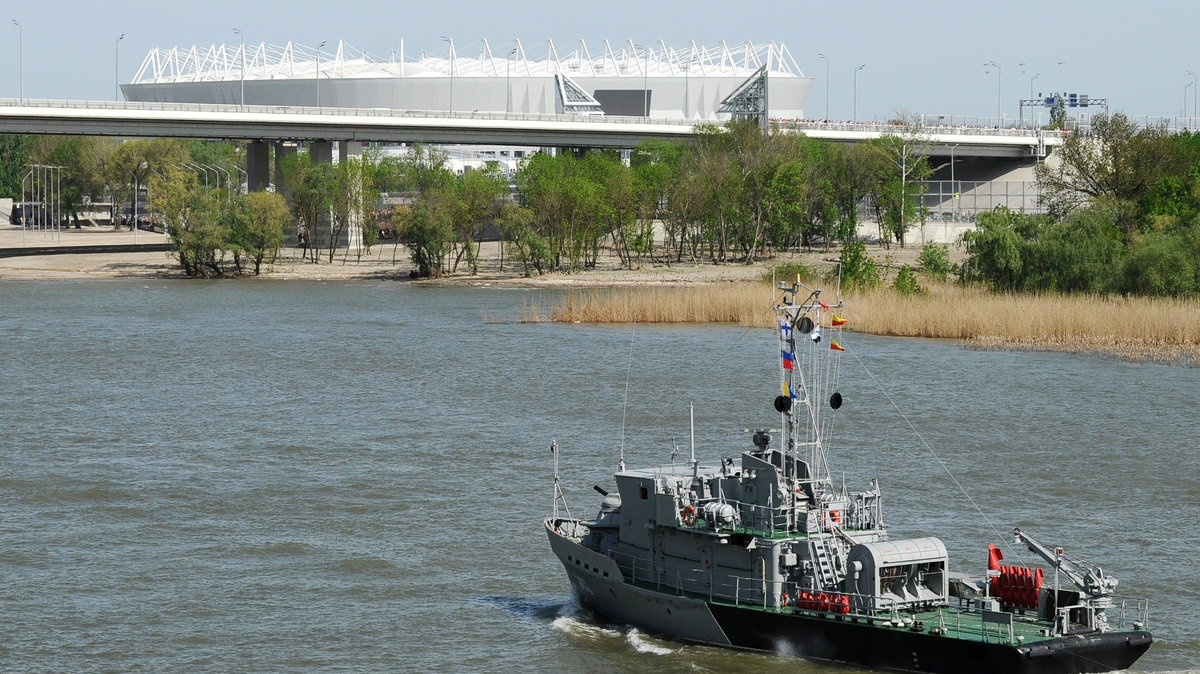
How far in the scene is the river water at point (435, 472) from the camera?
2862 centimetres

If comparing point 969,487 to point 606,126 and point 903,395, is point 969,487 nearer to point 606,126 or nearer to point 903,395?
point 903,395

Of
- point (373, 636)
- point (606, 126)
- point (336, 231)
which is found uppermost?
point (606, 126)

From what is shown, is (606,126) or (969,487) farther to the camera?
(606,126)

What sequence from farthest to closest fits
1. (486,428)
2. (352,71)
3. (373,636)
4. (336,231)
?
(352,71) → (336,231) → (486,428) → (373,636)

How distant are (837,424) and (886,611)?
2387 cm

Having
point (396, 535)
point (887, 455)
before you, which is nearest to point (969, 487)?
point (887, 455)

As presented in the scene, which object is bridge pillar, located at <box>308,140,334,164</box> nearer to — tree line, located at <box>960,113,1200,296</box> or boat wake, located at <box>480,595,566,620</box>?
tree line, located at <box>960,113,1200,296</box>

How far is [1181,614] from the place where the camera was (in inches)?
1154

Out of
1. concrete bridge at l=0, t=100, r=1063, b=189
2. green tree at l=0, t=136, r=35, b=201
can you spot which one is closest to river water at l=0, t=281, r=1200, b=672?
concrete bridge at l=0, t=100, r=1063, b=189

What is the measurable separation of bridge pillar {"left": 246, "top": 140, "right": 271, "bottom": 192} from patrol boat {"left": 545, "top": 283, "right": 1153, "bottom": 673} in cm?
10442

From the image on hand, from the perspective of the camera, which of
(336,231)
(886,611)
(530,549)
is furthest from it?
(336,231)

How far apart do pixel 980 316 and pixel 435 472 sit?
34.6 metres

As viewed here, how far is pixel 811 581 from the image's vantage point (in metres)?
26.5

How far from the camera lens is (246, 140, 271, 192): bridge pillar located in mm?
128750
